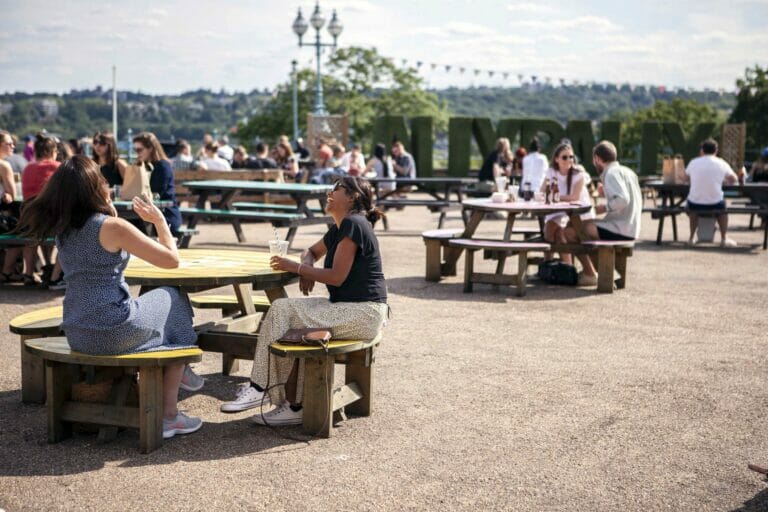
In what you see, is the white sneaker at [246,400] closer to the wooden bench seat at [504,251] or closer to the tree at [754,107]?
the wooden bench seat at [504,251]

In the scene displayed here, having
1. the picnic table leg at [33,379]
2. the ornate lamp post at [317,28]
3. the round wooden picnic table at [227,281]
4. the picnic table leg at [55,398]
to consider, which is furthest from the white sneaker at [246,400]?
the ornate lamp post at [317,28]

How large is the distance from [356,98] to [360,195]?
62.9 metres

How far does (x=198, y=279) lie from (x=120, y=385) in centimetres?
71

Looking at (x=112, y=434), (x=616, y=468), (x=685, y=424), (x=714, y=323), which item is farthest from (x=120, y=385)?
(x=714, y=323)

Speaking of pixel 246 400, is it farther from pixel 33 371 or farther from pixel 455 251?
pixel 455 251

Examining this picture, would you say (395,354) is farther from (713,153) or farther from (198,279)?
(713,153)

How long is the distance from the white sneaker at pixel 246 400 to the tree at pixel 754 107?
4866 centimetres

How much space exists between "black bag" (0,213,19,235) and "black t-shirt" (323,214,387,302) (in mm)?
5821

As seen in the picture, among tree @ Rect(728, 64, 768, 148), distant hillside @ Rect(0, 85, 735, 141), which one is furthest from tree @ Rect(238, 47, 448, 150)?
tree @ Rect(728, 64, 768, 148)

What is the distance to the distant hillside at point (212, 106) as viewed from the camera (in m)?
91.8

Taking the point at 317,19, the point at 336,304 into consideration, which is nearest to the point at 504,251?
the point at 336,304

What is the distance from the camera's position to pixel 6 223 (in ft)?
33.6

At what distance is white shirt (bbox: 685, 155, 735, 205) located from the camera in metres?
14.5

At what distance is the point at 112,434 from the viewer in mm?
5105
